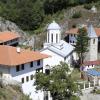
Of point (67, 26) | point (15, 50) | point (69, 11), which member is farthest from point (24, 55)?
point (69, 11)

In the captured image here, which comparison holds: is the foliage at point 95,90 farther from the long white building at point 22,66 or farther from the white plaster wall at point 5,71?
the white plaster wall at point 5,71

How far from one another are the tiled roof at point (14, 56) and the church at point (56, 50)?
10668 millimetres

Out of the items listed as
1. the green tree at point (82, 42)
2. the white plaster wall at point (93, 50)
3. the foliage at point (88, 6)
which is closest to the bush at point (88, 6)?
the foliage at point (88, 6)

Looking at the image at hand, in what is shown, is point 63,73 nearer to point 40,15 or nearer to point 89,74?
point 89,74

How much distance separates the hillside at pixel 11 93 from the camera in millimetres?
53741

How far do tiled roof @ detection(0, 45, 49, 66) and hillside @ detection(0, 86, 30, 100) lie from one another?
5.70m

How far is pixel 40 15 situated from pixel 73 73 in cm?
3124

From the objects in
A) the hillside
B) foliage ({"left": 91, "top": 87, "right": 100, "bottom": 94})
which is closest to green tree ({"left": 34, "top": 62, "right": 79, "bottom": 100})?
the hillside

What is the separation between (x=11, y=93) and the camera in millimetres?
55531

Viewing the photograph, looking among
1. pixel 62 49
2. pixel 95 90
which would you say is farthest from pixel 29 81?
pixel 62 49

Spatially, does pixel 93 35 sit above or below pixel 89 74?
above

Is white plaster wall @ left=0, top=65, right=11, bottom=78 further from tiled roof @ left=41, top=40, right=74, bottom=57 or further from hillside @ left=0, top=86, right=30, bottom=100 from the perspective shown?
tiled roof @ left=41, top=40, right=74, bottom=57

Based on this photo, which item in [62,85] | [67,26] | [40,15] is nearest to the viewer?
[62,85]

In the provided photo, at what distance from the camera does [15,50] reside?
6756cm
